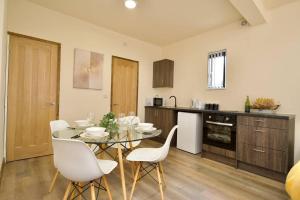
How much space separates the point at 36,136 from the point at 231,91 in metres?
4.02

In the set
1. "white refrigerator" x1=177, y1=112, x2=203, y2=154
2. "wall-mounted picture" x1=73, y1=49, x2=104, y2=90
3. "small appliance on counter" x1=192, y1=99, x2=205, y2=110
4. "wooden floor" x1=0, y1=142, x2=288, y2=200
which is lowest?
"wooden floor" x1=0, y1=142, x2=288, y2=200

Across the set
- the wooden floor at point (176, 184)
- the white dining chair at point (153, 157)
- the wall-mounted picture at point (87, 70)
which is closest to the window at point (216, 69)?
the wooden floor at point (176, 184)

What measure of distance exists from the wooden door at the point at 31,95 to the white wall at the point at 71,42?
150 millimetres

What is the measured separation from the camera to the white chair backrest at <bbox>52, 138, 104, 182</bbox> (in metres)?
1.22

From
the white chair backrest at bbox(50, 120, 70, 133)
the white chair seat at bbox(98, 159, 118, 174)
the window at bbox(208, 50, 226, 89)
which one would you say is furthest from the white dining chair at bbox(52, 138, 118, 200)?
the window at bbox(208, 50, 226, 89)

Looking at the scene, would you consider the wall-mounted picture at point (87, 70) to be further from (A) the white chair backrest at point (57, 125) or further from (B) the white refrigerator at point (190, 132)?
(B) the white refrigerator at point (190, 132)

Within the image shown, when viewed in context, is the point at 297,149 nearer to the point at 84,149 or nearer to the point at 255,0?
the point at 255,0

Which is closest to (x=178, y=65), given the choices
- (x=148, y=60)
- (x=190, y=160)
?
(x=148, y=60)

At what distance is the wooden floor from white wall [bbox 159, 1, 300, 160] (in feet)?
3.56

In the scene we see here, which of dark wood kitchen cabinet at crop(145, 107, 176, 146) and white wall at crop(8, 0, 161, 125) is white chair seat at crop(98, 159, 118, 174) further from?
dark wood kitchen cabinet at crop(145, 107, 176, 146)

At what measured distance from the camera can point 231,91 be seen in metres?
3.41

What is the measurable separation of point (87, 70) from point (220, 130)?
3.06m

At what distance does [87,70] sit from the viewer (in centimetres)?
356

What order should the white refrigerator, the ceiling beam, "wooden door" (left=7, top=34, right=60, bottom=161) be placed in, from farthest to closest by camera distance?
the white refrigerator, "wooden door" (left=7, top=34, right=60, bottom=161), the ceiling beam
